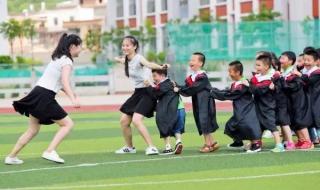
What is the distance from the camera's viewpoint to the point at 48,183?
10.7 metres

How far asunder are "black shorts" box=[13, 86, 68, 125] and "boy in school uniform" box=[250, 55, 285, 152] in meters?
2.99

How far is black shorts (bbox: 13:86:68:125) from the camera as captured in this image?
12398 mm

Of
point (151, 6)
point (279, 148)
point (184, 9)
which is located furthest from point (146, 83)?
point (151, 6)

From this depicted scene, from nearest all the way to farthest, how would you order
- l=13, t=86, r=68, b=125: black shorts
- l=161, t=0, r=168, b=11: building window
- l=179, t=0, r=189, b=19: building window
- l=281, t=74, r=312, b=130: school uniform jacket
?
l=13, t=86, r=68, b=125: black shorts, l=281, t=74, r=312, b=130: school uniform jacket, l=179, t=0, r=189, b=19: building window, l=161, t=0, r=168, b=11: building window

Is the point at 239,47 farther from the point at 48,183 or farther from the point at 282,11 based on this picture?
the point at 48,183

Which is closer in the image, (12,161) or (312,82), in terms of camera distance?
(12,161)

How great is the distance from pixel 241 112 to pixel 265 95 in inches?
17.8

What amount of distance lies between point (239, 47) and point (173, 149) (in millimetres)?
22062

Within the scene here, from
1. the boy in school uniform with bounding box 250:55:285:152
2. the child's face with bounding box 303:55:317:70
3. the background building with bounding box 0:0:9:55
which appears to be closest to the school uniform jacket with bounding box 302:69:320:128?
the child's face with bounding box 303:55:317:70

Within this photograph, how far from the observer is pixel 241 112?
13.6 metres

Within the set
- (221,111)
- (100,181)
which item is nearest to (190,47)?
(221,111)

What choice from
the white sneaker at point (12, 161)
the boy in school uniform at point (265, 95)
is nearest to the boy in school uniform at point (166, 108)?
the boy in school uniform at point (265, 95)

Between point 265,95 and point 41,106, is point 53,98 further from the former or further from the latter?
point 265,95

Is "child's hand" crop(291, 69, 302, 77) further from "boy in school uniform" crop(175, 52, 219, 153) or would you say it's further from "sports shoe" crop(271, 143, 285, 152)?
"boy in school uniform" crop(175, 52, 219, 153)
